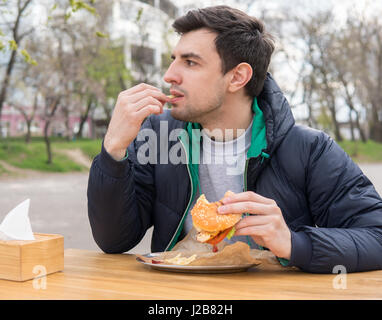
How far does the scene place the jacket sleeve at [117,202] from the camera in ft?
6.71

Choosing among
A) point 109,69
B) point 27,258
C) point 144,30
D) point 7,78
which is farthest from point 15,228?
point 109,69

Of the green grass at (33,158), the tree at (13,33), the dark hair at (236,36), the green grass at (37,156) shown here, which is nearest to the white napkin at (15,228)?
the dark hair at (236,36)

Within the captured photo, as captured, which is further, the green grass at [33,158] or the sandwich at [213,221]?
the green grass at [33,158]

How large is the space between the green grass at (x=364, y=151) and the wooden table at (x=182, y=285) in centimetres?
2710

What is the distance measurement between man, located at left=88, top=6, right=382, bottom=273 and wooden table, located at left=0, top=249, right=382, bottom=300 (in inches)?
4.5

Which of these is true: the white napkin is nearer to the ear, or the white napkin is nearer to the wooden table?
the wooden table

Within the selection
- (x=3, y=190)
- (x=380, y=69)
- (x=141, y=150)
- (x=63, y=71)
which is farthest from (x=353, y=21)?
(x=141, y=150)

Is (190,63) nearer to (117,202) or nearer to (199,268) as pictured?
(117,202)

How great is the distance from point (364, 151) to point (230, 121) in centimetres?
2933

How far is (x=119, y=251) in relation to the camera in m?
2.24

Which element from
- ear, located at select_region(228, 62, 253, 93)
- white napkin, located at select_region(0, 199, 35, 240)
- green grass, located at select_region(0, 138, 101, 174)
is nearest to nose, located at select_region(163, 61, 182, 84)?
ear, located at select_region(228, 62, 253, 93)

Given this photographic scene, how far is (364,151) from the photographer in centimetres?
3008

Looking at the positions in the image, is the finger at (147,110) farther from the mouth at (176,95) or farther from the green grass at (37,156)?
the green grass at (37,156)
